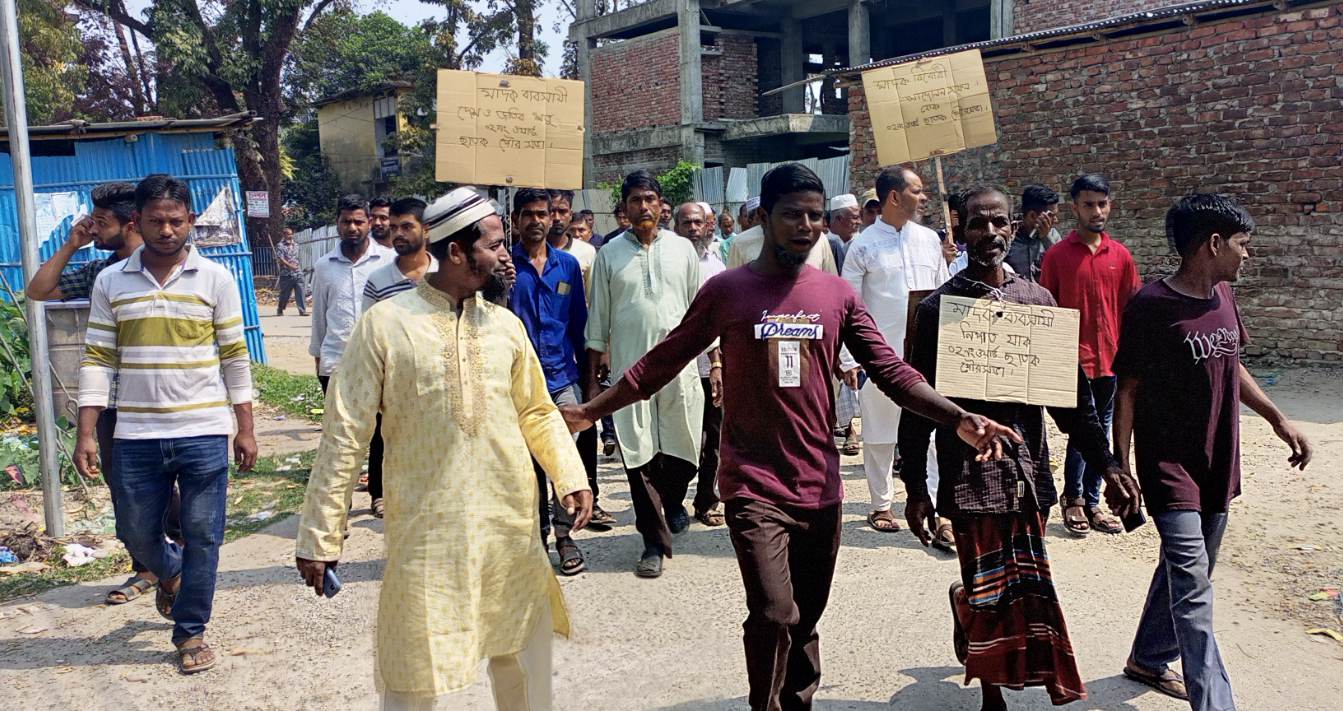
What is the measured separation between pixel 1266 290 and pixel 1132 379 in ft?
29.2

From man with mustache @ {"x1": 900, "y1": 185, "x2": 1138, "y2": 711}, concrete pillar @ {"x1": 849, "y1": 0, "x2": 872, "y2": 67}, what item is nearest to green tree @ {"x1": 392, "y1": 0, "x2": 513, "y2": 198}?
concrete pillar @ {"x1": 849, "y1": 0, "x2": 872, "y2": 67}

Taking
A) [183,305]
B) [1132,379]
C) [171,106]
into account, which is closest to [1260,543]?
[1132,379]

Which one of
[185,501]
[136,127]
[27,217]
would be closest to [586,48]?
[136,127]

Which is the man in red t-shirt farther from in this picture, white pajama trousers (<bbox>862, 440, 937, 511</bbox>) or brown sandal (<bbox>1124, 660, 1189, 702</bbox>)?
brown sandal (<bbox>1124, 660, 1189, 702</bbox>)

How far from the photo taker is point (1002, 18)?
19047 millimetres

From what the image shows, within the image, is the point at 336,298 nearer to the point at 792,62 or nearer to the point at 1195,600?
the point at 1195,600

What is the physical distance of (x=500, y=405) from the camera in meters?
3.17

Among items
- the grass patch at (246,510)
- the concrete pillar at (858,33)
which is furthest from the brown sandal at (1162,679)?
the concrete pillar at (858,33)

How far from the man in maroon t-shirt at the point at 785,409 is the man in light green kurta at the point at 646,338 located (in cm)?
212

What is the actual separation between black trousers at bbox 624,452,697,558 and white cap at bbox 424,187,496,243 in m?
2.65

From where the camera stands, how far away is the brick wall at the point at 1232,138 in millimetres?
10773

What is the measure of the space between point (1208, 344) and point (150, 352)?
3.99 meters

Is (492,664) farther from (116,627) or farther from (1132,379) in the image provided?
(116,627)

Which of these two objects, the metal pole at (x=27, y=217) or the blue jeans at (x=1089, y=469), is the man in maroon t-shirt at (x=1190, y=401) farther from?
the metal pole at (x=27, y=217)
